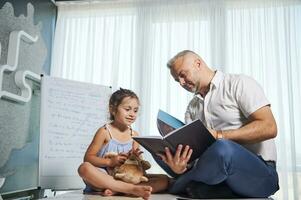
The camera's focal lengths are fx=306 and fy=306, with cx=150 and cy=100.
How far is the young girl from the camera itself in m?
1.40

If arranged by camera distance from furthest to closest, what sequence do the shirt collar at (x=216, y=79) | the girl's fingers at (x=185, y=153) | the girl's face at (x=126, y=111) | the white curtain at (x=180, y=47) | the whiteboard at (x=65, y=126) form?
the white curtain at (x=180, y=47) → the whiteboard at (x=65, y=126) → the girl's face at (x=126, y=111) → the shirt collar at (x=216, y=79) → the girl's fingers at (x=185, y=153)

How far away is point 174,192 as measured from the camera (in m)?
1.53

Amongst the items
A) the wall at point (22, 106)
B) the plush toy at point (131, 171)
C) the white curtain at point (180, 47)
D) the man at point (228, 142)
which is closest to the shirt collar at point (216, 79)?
the man at point (228, 142)

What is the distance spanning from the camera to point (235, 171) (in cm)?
121

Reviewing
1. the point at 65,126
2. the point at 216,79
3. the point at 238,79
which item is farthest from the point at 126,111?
the point at 65,126

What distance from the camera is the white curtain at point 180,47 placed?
2.55 m

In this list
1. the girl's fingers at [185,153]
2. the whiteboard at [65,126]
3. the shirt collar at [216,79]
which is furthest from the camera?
the whiteboard at [65,126]

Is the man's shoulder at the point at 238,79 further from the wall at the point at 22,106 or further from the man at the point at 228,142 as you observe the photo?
the wall at the point at 22,106

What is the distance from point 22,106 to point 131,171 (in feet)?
4.51

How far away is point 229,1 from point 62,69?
5.56 ft

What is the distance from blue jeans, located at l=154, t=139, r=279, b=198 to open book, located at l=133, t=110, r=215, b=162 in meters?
0.04

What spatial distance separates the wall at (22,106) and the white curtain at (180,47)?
0.22 metres

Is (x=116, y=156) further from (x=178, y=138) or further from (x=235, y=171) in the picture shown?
(x=235, y=171)

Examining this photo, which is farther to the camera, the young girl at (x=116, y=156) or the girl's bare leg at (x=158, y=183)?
the girl's bare leg at (x=158, y=183)
